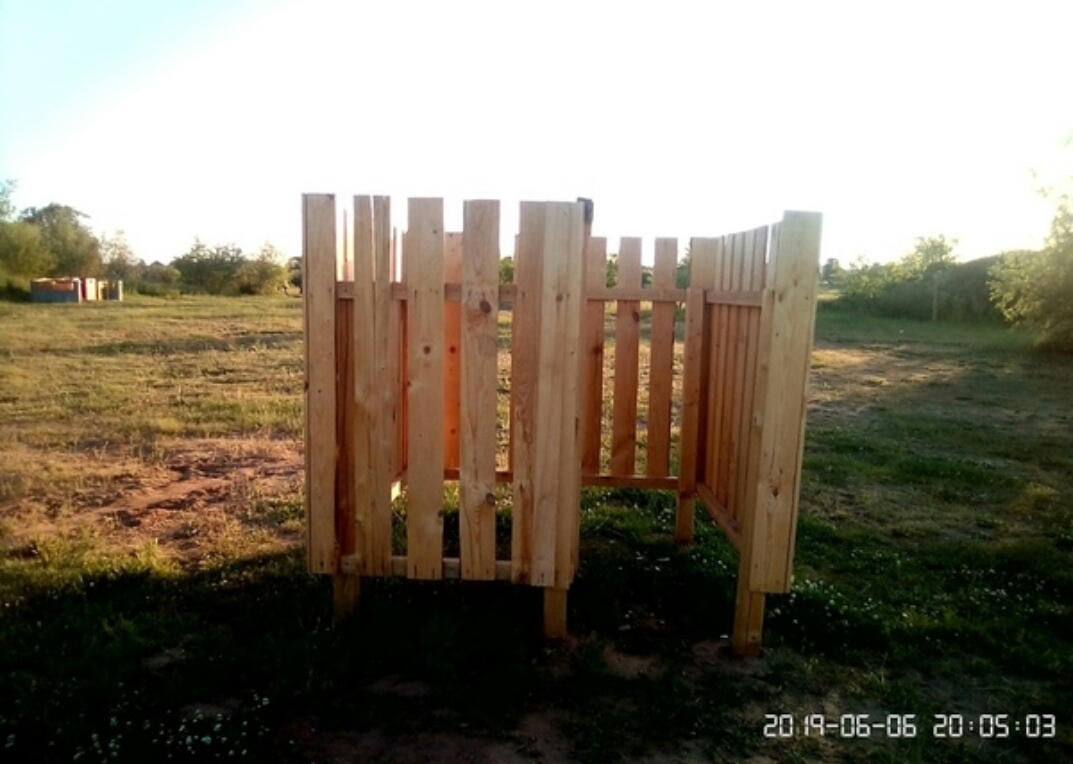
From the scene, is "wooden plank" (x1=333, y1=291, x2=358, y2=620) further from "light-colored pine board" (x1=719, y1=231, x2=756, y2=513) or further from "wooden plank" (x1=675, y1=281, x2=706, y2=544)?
"wooden plank" (x1=675, y1=281, x2=706, y2=544)

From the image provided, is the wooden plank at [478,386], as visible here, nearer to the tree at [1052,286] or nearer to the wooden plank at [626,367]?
the wooden plank at [626,367]

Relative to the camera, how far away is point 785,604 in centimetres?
419

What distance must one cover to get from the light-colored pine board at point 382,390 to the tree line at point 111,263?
2908 centimetres

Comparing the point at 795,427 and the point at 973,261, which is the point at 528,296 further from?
the point at 973,261

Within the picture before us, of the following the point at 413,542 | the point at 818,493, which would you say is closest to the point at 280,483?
the point at 413,542

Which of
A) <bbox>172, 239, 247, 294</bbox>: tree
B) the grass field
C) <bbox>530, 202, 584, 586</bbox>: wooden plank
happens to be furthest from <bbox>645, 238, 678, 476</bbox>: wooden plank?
<bbox>172, 239, 247, 294</bbox>: tree

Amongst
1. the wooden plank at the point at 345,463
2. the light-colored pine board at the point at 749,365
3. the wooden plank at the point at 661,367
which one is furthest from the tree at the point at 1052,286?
the wooden plank at the point at 345,463

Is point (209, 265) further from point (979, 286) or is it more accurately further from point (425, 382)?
point (425, 382)

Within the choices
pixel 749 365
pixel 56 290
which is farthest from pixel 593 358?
pixel 56 290

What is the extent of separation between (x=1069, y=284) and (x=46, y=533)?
2067cm

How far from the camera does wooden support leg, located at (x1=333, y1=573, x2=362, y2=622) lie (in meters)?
3.85

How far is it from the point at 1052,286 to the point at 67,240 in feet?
129

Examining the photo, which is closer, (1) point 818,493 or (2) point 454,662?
(2) point 454,662

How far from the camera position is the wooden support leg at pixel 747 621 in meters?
3.70
